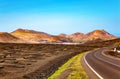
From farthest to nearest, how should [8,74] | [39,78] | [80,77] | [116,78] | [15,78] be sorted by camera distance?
[8,74], [15,78], [39,78], [80,77], [116,78]

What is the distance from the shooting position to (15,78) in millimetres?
38438

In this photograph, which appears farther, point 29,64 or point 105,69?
point 29,64

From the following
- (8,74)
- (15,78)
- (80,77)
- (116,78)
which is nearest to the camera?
(116,78)

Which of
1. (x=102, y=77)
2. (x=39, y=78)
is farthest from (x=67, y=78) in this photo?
(x=39, y=78)

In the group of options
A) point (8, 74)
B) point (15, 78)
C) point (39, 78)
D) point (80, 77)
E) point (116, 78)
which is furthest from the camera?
point (8, 74)

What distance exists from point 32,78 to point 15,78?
2458 mm

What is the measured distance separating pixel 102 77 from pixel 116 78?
62.9 inches

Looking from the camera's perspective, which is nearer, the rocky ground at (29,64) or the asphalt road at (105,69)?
the asphalt road at (105,69)

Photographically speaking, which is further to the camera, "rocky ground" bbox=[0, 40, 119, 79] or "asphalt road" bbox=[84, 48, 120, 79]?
"rocky ground" bbox=[0, 40, 119, 79]

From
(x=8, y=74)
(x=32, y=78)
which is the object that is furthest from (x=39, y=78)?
(x=8, y=74)

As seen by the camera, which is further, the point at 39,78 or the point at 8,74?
the point at 8,74

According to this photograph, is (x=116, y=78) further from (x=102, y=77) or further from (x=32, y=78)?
(x=32, y=78)

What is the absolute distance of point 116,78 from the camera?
82.0ft

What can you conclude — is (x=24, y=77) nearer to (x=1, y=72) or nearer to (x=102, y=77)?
(x=1, y=72)
